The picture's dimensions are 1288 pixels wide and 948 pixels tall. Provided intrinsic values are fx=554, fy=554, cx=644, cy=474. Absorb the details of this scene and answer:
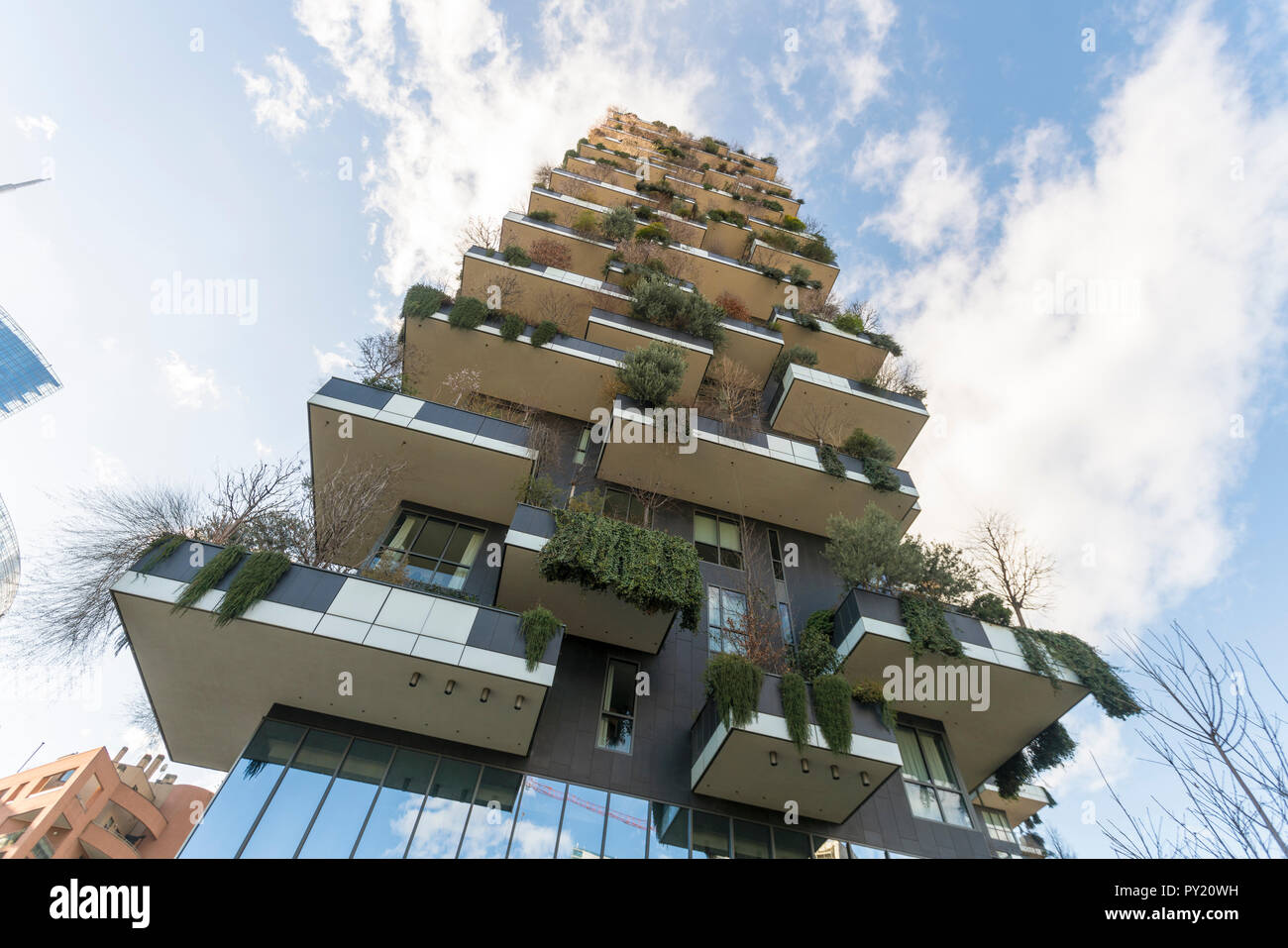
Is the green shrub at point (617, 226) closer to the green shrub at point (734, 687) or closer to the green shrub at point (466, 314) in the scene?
the green shrub at point (466, 314)

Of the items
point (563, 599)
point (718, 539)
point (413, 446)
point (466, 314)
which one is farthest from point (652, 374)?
point (563, 599)

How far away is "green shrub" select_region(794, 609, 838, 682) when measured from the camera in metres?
11.4

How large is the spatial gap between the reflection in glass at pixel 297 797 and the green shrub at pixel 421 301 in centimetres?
1082

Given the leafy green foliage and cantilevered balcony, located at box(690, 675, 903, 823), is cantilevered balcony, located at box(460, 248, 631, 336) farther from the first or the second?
cantilevered balcony, located at box(690, 675, 903, 823)

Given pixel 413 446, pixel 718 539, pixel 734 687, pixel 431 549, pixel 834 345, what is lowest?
pixel 734 687

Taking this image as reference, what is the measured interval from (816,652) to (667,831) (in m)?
4.47

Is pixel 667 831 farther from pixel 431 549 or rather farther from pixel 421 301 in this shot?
pixel 421 301

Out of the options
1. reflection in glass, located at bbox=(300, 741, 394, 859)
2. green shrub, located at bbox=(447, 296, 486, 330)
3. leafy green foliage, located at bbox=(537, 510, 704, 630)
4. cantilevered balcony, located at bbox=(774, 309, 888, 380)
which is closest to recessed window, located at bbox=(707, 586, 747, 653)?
leafy green foliage, located at bbox=(537, 510, 704, 630)

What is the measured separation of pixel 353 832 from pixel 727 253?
27521 millimetres

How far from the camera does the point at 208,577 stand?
855 cm

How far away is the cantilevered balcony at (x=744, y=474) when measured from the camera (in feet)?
47.6

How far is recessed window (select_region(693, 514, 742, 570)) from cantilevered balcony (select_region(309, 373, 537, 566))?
5.16m

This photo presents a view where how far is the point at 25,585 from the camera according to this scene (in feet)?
32.7
